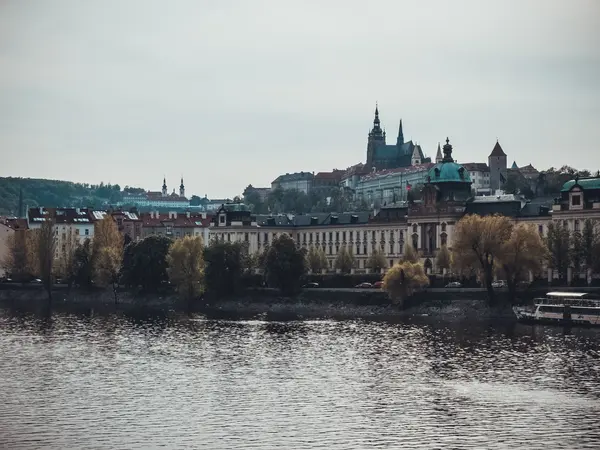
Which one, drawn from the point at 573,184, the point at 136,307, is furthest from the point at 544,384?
the point at 136,307

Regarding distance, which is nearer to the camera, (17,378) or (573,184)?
(17,378)

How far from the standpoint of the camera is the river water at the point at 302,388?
177 feet

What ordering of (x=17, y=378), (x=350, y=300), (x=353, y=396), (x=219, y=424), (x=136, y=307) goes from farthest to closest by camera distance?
(x=136, y=307) → (x=350, y=300) → (x=17, y=378) → (x=353, y=396) → (x=219, y=424)

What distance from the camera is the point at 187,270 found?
14200 centimetres

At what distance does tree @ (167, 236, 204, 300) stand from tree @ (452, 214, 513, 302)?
3557 cm

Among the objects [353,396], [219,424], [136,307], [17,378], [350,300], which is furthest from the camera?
[136,307]

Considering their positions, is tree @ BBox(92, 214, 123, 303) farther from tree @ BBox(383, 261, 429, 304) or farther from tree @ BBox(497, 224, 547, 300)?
tree @ BBox(497, 224, 547, 300)

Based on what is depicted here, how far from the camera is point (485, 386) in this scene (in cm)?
6806

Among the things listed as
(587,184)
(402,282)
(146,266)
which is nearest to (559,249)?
(587,184)

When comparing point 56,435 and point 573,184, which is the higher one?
point 573,184

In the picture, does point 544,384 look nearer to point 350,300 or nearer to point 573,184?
→ point 350,300

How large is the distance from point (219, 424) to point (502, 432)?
14048 mm

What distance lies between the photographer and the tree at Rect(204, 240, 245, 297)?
143 meters

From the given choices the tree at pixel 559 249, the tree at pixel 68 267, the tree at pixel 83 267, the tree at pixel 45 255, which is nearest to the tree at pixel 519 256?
the tree at pixel 559 249
